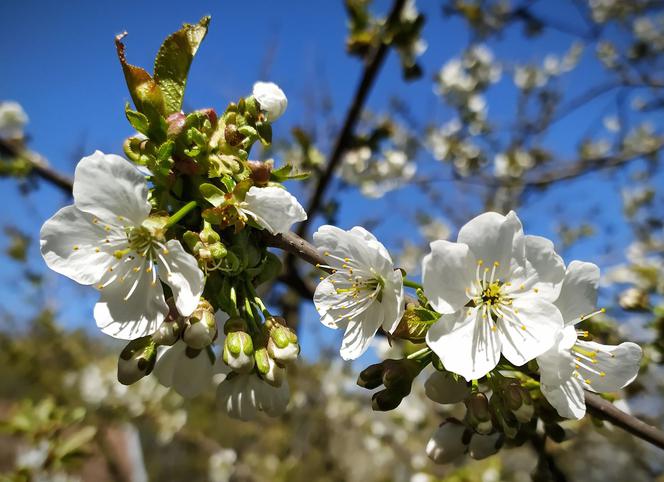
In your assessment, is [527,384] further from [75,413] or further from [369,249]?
[75,413]

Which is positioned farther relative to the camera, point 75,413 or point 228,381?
point 75,413

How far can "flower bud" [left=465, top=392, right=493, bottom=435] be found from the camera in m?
0.81

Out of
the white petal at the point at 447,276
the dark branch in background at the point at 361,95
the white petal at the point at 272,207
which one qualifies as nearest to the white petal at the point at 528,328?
the white petal at the point at 447,276

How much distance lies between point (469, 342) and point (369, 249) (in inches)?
9.6

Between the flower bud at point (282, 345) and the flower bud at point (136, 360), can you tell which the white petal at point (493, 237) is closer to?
the flower bud at point (282, 345)

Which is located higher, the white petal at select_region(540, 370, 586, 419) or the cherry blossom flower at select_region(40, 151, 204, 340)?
the cherry blossom flower at select_region(40, 151, 204, 340)

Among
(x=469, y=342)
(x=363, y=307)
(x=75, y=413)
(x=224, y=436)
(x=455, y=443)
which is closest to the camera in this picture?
(x=469, y=342)

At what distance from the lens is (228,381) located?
958 mm

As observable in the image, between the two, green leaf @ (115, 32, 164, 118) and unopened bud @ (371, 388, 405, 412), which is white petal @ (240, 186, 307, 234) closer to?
green leaf @ (115, 32, 164, 118)

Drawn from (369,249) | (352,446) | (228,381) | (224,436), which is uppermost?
(369,249)

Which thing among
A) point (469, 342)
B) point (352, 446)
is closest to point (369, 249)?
point (469, 342)

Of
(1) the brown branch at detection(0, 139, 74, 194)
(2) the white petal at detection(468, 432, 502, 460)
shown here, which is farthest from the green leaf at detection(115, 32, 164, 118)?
(1) the brown branch at detection(0, 139, 74, 194)

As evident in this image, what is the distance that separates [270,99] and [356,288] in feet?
1.49

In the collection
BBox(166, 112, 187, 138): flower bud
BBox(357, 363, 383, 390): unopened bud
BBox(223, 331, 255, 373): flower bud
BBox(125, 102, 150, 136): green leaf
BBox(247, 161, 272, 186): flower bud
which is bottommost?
BBox(357, 363, 383, 390): unopened bud
